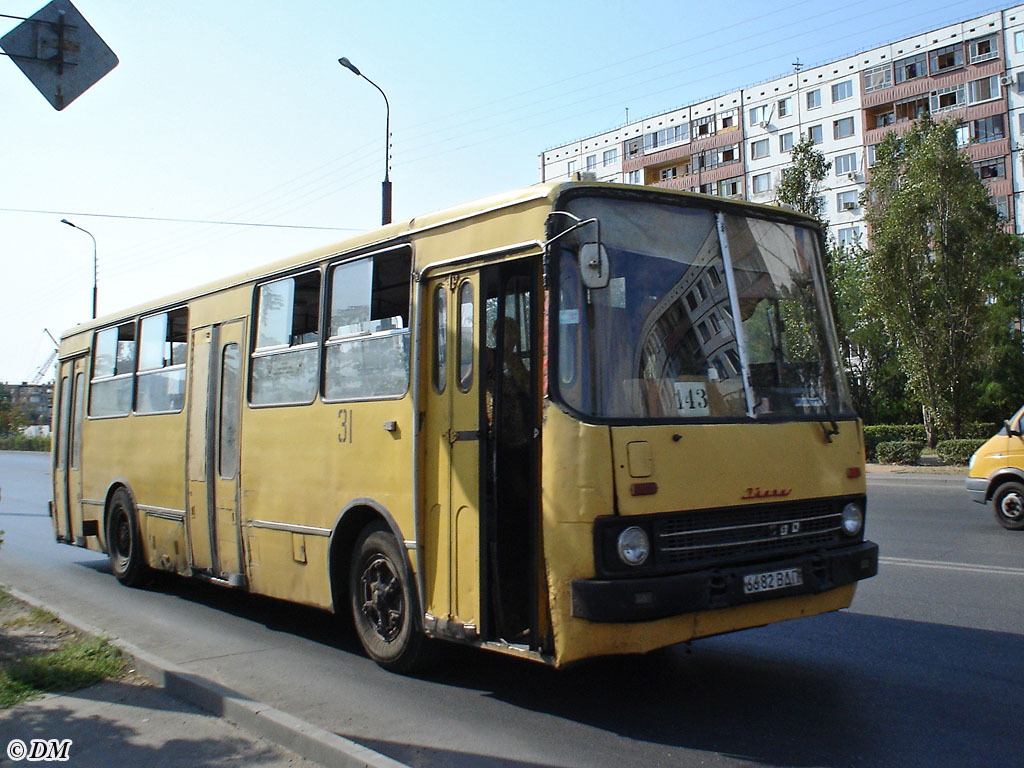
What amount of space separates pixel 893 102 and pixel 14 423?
268ft

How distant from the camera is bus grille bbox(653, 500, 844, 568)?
5.07 meters

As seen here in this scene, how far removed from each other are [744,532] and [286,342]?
4.26 m

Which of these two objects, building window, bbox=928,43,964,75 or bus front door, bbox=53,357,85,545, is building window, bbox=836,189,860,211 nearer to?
building window, bbox=928,43,964,75

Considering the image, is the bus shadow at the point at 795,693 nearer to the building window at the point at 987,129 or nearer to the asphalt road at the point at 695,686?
the asphalt road at the point at 695,686

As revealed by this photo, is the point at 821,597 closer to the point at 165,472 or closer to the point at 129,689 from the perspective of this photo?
the point at 129,689

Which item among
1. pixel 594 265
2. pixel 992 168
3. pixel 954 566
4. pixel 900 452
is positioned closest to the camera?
pixel 594 265

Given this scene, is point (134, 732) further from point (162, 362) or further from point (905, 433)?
point (905, 433)

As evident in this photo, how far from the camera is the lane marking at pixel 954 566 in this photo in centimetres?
936

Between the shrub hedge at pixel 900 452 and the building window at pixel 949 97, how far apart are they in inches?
1462

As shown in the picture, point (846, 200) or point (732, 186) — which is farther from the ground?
point (732, 186)

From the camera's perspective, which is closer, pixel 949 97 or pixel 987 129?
pixel 987 129

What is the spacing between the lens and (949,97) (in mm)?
58031

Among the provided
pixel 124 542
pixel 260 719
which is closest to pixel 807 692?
pixel 260 719

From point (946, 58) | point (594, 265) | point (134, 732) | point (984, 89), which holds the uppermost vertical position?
point (946, 58)
